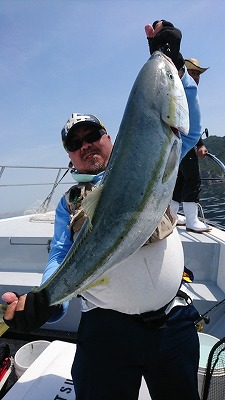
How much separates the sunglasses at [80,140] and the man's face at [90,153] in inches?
0.7

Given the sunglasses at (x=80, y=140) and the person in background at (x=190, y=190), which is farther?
the person in background at (x=190, y=190)

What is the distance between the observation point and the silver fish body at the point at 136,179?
165cm

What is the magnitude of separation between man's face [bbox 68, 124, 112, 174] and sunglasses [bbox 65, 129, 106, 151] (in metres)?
0.02

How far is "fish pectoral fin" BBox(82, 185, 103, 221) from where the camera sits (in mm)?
1714

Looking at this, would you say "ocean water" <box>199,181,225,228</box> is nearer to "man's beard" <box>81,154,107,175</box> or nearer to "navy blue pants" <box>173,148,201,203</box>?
"navy blue pants" <box>173,148,201,203</box>

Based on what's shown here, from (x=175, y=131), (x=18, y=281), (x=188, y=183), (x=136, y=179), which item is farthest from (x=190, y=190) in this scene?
(x=136, y=179)

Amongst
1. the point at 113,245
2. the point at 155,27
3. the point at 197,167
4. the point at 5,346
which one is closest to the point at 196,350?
the point at 113,245

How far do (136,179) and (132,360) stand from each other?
135 centimetres

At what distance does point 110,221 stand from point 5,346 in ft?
10.5

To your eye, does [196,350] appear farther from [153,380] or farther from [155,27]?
[155,27]

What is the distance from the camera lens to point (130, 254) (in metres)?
1.73

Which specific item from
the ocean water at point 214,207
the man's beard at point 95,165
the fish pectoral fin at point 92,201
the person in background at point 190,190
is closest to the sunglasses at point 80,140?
the man's beard at point 95,165

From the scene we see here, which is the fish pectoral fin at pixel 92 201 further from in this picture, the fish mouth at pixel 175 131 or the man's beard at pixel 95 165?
the man's beard at pixel 95 165

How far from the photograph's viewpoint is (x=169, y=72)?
5.82 ft
